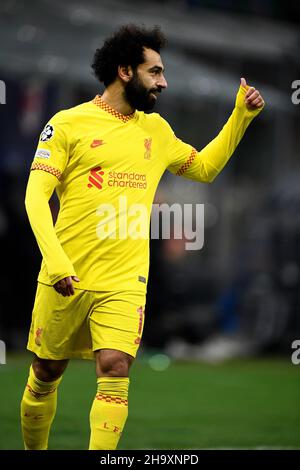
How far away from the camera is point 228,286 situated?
19.0 meters

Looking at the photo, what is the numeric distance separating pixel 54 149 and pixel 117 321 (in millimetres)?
1054

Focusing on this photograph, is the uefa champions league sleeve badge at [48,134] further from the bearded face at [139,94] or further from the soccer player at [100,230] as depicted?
the bearded face at [139,94]

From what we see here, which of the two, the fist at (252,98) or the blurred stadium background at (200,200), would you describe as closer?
the fist at (252,98)

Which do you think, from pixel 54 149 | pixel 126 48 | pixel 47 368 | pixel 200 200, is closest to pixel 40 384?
pixel 47 368

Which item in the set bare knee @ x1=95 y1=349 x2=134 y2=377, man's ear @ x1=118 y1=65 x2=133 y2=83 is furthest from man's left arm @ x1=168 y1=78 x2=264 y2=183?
bare knee @ x1=95 y1=349 x2=134 y2=377

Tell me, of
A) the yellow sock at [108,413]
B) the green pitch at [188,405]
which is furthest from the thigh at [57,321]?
the green pitch at [188,405]

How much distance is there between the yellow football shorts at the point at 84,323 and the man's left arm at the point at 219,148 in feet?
3.28

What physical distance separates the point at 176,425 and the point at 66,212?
3.67 m

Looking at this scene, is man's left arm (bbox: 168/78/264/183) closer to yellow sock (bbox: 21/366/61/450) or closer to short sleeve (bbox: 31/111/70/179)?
short sleeve (bbox: 31/111/70/179)

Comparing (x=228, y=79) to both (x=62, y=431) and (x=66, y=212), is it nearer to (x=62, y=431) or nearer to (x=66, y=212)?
(x=62, y=431)

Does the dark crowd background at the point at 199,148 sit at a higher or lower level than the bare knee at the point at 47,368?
higher

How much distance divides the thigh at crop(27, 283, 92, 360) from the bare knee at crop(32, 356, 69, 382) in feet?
0.20

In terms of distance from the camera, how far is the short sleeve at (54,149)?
21.7ft
